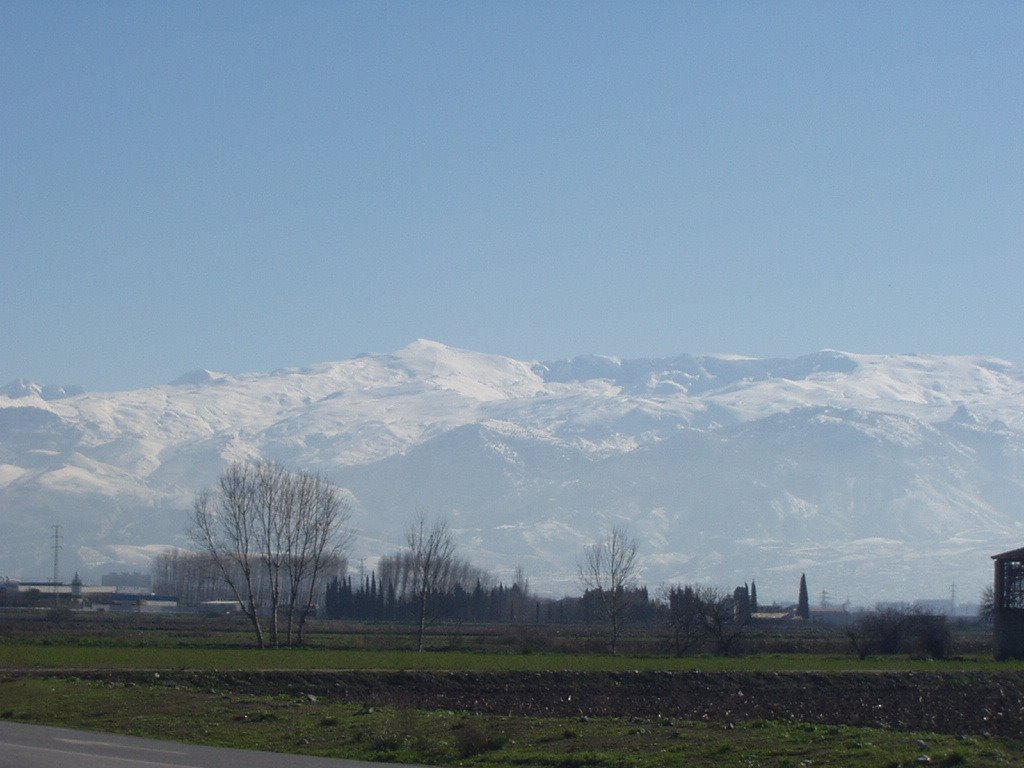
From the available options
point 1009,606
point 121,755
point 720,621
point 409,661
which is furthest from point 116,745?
point 1009,606

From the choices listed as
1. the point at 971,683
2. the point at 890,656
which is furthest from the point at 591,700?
the point at 890,656

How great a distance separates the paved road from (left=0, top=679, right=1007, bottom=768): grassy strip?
1.34 m

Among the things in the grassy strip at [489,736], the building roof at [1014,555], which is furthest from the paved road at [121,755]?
the building roof at [1014,555]

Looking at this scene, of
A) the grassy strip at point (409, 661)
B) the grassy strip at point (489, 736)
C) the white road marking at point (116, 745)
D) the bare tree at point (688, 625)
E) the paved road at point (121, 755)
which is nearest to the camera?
Result: the paved road at point (121, 755)

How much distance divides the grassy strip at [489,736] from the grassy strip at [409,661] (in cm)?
1743

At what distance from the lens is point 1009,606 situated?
249 ft

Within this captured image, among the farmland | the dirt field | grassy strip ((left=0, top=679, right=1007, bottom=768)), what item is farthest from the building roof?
grassy strip ((left=0, top=679, right=1007, bottom=768))

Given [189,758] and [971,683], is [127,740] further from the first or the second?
[971,683]

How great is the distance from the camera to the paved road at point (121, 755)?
2017 cm

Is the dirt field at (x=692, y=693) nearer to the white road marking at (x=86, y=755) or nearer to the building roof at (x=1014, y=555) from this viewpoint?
the white road marking at (x=86, y=755)

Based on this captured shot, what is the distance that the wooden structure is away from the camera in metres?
74.2

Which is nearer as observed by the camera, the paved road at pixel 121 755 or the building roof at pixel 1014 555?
the paved road at pixel 121 755

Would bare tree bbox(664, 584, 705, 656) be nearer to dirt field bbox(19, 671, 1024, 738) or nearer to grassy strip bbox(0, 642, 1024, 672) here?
grassy strip bbox(0, 642, 1024, 672)

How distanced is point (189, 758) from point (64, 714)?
361 inches
